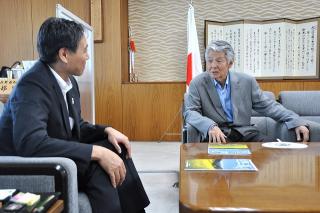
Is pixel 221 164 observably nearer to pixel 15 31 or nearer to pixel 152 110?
pixel 152 110

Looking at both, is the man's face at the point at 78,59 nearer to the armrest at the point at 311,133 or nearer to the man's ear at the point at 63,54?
the man's ear at the point at 63,54

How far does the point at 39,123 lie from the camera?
118 cm

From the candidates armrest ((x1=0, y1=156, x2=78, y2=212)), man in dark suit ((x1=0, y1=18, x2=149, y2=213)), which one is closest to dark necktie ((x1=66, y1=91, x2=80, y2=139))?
man in dark suit ((x1=0, y1=18, x2=149, y2=213))

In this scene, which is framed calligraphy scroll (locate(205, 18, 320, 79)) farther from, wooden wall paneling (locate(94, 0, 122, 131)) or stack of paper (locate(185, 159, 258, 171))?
stack of paper (locate(185, 159, 258, 171))

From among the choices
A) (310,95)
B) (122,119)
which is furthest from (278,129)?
(122,119)

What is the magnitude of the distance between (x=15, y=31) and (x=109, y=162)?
3.67 m

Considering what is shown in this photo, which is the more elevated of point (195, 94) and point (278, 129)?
point (195, 94)

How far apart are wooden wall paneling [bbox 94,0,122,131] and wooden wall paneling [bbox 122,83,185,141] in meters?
0.12

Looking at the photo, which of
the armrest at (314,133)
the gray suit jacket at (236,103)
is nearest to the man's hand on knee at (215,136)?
the gray suit jacket at (236,103)

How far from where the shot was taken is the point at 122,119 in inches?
171

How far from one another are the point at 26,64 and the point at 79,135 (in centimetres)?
160

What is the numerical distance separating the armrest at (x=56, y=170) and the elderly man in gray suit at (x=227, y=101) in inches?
43.7

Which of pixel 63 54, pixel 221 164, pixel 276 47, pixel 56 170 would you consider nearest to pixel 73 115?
pixel 63 54

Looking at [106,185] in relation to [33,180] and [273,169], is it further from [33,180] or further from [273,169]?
[273,169]
